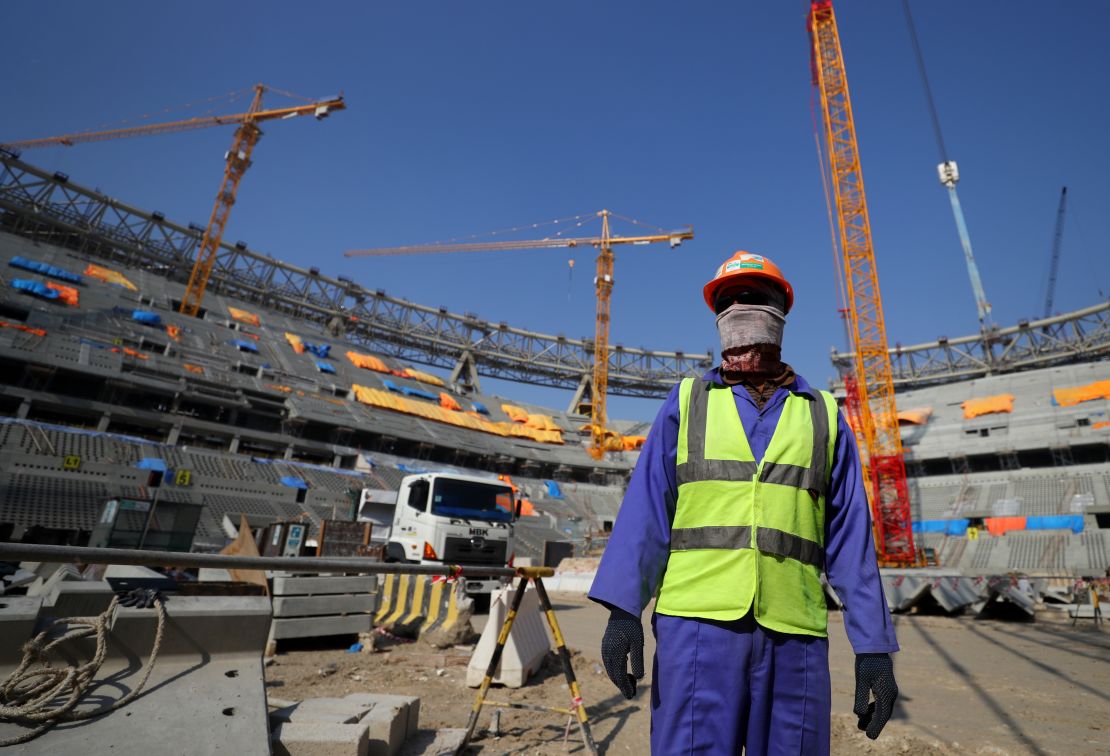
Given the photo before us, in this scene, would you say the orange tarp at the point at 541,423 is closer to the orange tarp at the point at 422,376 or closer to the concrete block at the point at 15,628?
the orange tarp at the point at 422,376

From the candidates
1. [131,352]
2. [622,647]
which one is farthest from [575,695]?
[131,352]

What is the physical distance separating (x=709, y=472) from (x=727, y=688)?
0.69 meters

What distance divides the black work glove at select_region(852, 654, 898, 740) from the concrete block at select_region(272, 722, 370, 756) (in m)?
2.33

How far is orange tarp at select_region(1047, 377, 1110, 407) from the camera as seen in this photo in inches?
1462

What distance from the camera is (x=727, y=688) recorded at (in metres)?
1.76

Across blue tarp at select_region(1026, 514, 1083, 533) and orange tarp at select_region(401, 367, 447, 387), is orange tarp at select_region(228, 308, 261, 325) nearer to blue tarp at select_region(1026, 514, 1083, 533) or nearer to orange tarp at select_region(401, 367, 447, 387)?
orange tarp at select_region(401, 367, 447, 387)

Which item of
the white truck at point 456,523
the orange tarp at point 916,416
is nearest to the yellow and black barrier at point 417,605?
the white truck at point 456,523

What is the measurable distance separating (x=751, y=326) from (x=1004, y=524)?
36.9m

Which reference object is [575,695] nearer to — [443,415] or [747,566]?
[747,566]

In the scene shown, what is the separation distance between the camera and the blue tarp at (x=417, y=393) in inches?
1860

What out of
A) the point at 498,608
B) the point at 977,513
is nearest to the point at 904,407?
the point at 977,513

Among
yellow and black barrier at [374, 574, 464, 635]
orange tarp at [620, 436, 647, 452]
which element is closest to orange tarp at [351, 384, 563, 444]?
orange tarp at [620, 436, 647, 452]

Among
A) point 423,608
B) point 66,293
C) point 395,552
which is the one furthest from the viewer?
point 66,293

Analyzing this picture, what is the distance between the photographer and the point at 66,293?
104 feet
